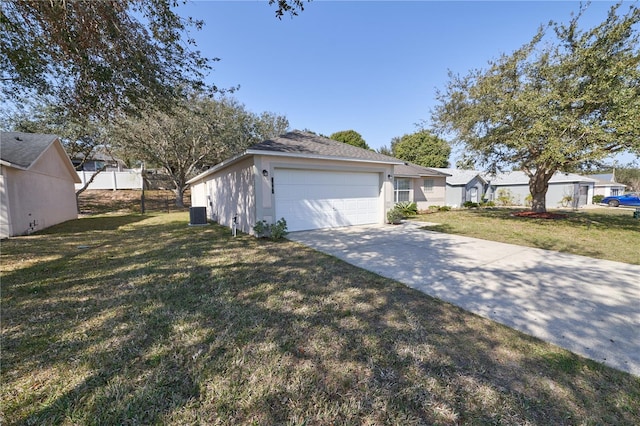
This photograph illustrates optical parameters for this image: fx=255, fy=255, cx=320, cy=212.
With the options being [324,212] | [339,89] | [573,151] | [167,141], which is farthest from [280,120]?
[573,151]

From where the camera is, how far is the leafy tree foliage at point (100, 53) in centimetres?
444

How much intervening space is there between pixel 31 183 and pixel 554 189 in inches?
1335

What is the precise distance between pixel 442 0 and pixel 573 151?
20.8 ft

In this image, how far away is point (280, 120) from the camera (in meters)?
24.1

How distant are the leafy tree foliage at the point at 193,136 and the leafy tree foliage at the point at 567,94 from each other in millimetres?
15691

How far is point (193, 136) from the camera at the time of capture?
19.1 meters

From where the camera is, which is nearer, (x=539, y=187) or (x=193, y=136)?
(x=539, y=187)

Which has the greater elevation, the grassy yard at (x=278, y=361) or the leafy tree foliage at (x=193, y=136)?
the leafy tree foliage at (x=193, y=136)

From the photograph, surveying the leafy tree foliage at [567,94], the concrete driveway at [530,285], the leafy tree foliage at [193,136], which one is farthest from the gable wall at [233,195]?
the leafy tree foliage at [567,94]

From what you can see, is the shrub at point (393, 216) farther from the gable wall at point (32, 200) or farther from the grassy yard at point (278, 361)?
the gable wall at point (32, 200)

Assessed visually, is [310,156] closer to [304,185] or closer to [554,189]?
[304,185]

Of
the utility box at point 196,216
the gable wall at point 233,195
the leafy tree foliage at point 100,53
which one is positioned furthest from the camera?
the utility box at point 196,216

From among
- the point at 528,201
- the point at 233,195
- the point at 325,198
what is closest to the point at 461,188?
the point at 528,201

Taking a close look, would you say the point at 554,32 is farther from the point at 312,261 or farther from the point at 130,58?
the point at 130,58
